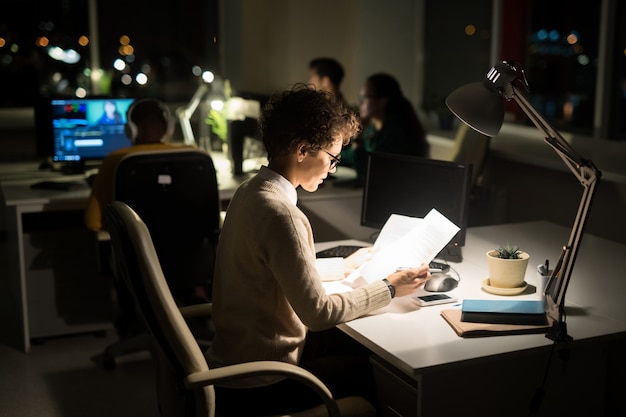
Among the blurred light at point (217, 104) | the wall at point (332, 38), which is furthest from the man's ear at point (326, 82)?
the wall at point (332, 38)

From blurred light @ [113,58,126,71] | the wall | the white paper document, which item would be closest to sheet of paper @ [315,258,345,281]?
the white paper document

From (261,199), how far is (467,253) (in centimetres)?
117

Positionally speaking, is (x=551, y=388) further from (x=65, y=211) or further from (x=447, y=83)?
(x=447, y=83)

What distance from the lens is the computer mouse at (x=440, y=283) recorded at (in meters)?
2.52

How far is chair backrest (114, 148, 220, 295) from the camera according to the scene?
344 centimetres

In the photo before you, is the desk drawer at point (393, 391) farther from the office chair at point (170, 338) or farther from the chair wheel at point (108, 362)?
the chair wheel at point (108, 362)

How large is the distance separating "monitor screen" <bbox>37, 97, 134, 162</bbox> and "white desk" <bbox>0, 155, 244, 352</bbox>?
1.34ft

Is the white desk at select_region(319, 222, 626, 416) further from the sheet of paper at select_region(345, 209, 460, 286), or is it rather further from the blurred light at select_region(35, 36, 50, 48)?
the blurred light at select_region(35, 36, 50, 48)

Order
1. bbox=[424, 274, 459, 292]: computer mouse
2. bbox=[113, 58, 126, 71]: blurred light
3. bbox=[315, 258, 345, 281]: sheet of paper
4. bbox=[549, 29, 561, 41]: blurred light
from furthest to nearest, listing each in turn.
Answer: bbox=[113, 58, 126, 71]: blurred light
bbox=[549, 29, 561, 41]: blurred light
bbox=[315, 258, 345, 281]: sheet of paper
bbox=[424, 274, 459, 292]: computer mouse

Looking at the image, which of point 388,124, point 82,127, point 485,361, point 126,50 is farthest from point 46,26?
point 485,361

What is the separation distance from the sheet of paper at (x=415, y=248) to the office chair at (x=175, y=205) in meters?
1.22

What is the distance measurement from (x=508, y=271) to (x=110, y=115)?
110 inches

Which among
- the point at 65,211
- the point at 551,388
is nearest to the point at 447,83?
the point at 65,211

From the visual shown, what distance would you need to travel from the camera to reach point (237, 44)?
256 inches
